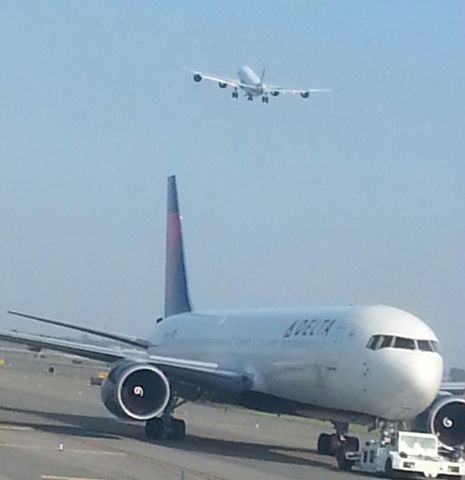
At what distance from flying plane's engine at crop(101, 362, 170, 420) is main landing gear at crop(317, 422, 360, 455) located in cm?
425

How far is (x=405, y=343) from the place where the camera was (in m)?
30.2

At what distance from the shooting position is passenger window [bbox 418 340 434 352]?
99.4 feet

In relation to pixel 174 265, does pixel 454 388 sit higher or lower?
lower

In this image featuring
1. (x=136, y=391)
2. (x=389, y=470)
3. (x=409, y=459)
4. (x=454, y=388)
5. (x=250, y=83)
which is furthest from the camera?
(x=250, y=83)

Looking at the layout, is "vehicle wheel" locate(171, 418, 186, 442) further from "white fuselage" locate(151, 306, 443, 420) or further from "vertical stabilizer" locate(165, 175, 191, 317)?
"vertical stabilizer" locate(165, 175, 191, 317)

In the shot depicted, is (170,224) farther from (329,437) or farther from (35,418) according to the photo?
(329,437)

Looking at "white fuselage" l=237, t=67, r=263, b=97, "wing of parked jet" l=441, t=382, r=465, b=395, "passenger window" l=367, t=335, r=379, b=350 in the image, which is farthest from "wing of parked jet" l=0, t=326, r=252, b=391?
"white fuselage" l=237, t=67, r=263, b=97

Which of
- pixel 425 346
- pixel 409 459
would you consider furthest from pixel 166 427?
pixel 409 459

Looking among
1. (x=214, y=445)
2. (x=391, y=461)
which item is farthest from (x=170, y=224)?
(x=391, y=461)

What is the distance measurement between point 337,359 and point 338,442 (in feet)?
11.0

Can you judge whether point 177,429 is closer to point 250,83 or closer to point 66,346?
point 66,346

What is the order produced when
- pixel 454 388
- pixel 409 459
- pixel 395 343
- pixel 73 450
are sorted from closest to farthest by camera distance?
pixel 409 459
pixel 73 450
pixel 395 343
pixel 454 388

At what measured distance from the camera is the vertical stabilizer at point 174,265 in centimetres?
4766

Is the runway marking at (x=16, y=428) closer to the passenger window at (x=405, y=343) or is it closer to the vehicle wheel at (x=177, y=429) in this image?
the vehicle wheel at (x=177, y=429)
